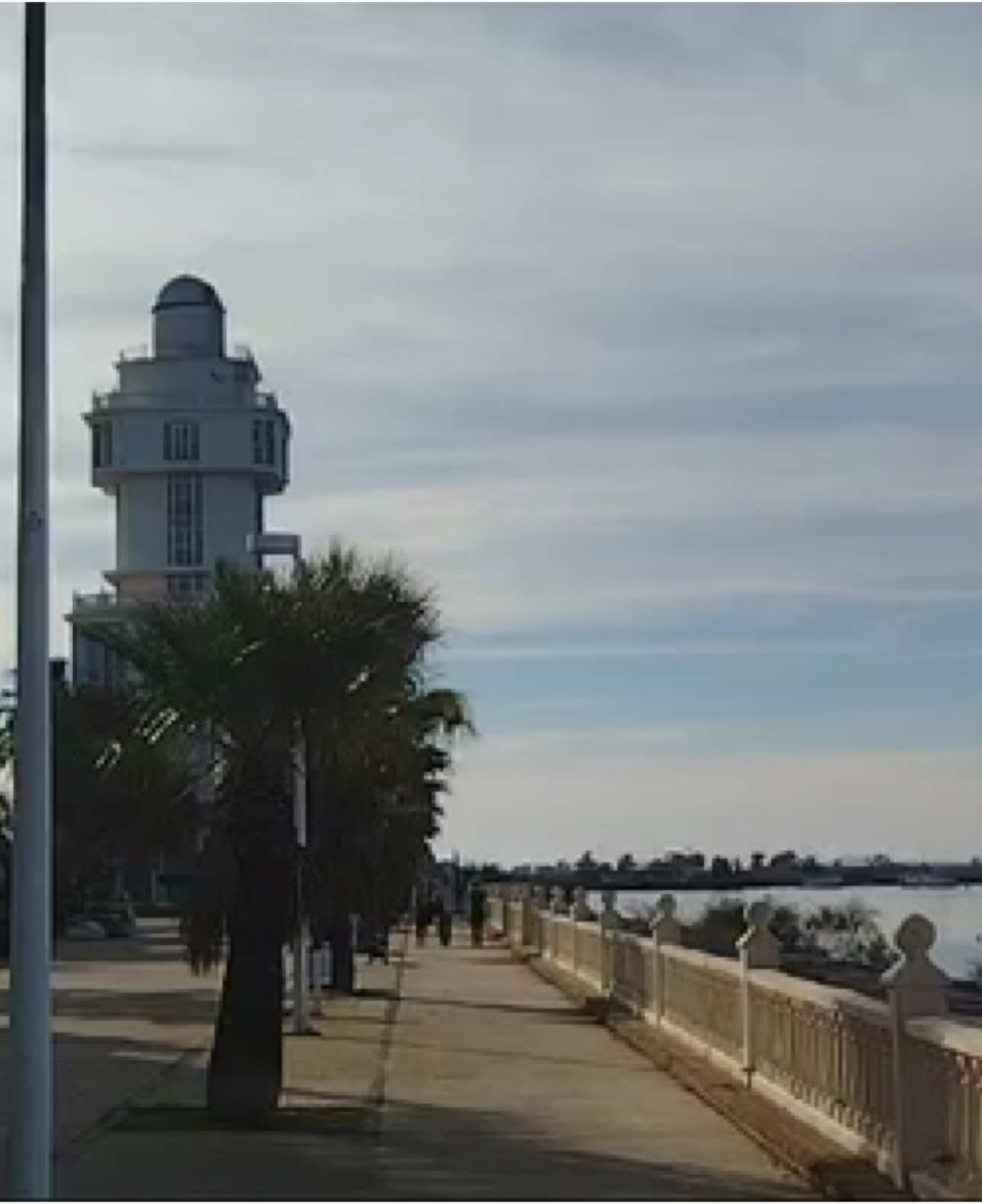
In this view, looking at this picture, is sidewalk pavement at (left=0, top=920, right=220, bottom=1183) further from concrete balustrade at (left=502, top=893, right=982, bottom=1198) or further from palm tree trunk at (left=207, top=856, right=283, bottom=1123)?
concrete balustrade at (left=502, top=893, right=982, bottom=1198)

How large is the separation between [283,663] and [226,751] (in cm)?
80

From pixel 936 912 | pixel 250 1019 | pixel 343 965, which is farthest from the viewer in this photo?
pixel 343 965

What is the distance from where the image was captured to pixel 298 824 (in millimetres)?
18797

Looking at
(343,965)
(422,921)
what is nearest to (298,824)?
(343,965)

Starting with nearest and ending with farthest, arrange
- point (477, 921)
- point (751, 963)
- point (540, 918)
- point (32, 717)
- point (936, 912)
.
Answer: point (32, 717) < point (751, 963) < point (936, 912) < point (540, 918) < point (477, 921)

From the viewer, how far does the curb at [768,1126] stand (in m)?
12.2

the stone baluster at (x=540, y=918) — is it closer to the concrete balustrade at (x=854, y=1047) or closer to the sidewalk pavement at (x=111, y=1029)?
the sidewalk pavement at (x=111, y=1029)

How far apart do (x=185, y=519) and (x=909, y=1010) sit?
9552cm

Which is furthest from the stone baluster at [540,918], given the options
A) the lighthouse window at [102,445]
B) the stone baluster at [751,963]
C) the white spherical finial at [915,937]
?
the lighthouse window at [102,445]

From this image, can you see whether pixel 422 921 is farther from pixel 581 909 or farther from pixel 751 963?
pixel 751 963

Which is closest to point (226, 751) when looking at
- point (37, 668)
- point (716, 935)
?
point (37, 668)

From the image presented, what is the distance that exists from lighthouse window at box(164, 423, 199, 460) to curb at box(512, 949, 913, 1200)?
79.4 metres

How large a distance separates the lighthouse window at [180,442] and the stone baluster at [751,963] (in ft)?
286

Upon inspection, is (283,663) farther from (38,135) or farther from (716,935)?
(716,935)
